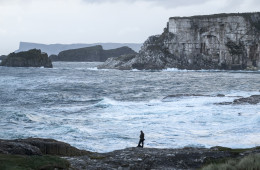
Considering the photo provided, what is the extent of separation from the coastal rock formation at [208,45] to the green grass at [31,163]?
12780cm

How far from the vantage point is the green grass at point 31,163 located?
509 inches

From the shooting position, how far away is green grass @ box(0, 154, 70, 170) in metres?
12.9

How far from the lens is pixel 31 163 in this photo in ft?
44.2

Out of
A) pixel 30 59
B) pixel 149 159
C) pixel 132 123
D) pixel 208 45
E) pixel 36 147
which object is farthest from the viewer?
pixel 30 59

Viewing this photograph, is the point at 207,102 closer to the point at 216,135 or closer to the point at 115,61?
the point at 216,135

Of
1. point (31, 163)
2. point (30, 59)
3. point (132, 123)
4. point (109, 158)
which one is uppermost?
point (30, 59)

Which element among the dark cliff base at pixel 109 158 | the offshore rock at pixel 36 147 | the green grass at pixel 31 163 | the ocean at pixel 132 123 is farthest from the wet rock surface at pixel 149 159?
the ocean at pixel 132 123

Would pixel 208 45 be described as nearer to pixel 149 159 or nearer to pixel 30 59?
pixel 30 59

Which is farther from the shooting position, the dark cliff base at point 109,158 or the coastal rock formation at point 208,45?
the coastal rock formation at point 208,45

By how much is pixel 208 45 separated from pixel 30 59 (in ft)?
271

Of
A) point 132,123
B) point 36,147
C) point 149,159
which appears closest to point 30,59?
point 132,123

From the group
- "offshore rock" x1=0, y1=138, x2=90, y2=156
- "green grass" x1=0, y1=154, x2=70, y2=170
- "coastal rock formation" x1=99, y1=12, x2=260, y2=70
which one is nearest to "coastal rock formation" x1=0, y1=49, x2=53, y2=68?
"coastal rock formation" x1=99, y1=12, x2=260, y2=70

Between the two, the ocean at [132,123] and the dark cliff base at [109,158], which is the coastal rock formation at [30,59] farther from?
the dark cliff base at [109,158]

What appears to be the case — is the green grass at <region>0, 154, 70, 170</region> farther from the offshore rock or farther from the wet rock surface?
the offshore rock
